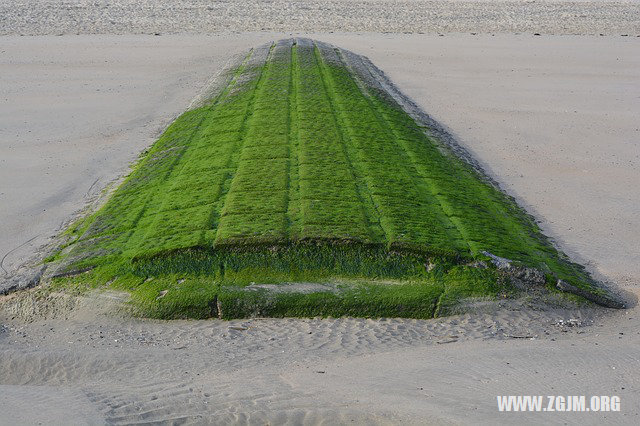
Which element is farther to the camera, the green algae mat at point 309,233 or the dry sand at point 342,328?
the green algae mat at point 309,233

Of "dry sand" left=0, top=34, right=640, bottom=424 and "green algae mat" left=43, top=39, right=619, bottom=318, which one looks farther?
"green algae mat" left=43, top=39, right=619, bottom=318

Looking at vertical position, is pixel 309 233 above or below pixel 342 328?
above

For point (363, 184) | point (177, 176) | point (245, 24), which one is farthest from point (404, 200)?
point (245, 24)

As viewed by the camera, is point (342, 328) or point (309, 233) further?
point (309, 233)
